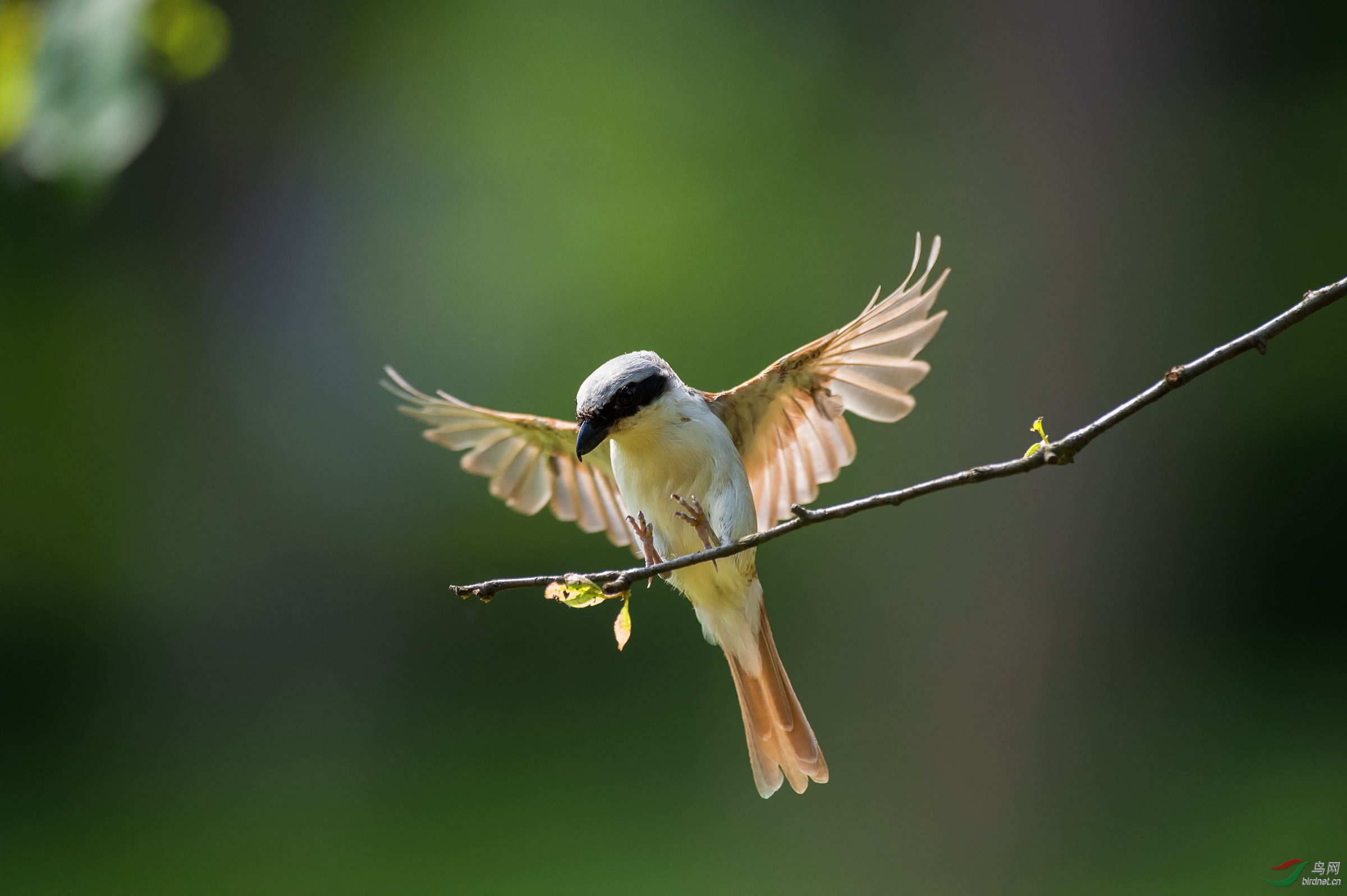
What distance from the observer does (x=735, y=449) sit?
107 inches

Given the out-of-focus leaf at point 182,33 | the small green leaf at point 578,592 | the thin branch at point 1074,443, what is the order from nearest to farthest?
1. the thin branch at point 1074,443
2. the small green leaf at point 578,592
3. the out-of-focus leaf at point 182,33

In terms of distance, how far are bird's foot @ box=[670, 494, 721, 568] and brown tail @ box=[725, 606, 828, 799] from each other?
1.36ft

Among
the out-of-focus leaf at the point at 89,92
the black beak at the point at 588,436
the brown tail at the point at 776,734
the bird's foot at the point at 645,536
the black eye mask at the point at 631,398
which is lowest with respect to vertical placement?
the brown tail at the point at 776,734

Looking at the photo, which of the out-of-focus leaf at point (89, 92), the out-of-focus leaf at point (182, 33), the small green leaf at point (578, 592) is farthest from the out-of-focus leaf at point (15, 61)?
the small green leaf at point (578, 592)

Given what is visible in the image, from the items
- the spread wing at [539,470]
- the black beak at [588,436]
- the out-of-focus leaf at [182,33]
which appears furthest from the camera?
the spread wing at [539,470]

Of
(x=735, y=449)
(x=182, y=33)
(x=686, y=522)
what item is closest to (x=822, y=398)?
(x=735, y=449)

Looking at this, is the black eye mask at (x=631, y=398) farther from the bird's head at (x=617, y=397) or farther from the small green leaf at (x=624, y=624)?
the small green leaf at (x=624, y=624)

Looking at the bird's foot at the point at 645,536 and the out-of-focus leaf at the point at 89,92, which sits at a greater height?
the out-of-focus leaf at the point at 89,92

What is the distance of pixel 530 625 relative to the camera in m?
10.3

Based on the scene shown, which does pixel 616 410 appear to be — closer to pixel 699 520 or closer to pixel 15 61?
pixel 699 520

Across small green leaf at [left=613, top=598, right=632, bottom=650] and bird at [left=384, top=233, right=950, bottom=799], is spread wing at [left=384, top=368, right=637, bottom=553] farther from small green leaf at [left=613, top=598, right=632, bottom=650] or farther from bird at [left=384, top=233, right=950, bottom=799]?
small green leaf at [left=613, top=598, right=632, bottom=650]

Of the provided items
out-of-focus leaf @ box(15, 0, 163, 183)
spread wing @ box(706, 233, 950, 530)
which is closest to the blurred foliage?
out-of-focus leaf @ box(15, 0, 163, 183)

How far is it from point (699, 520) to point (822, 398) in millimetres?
636

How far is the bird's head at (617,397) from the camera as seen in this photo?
2395 mm
